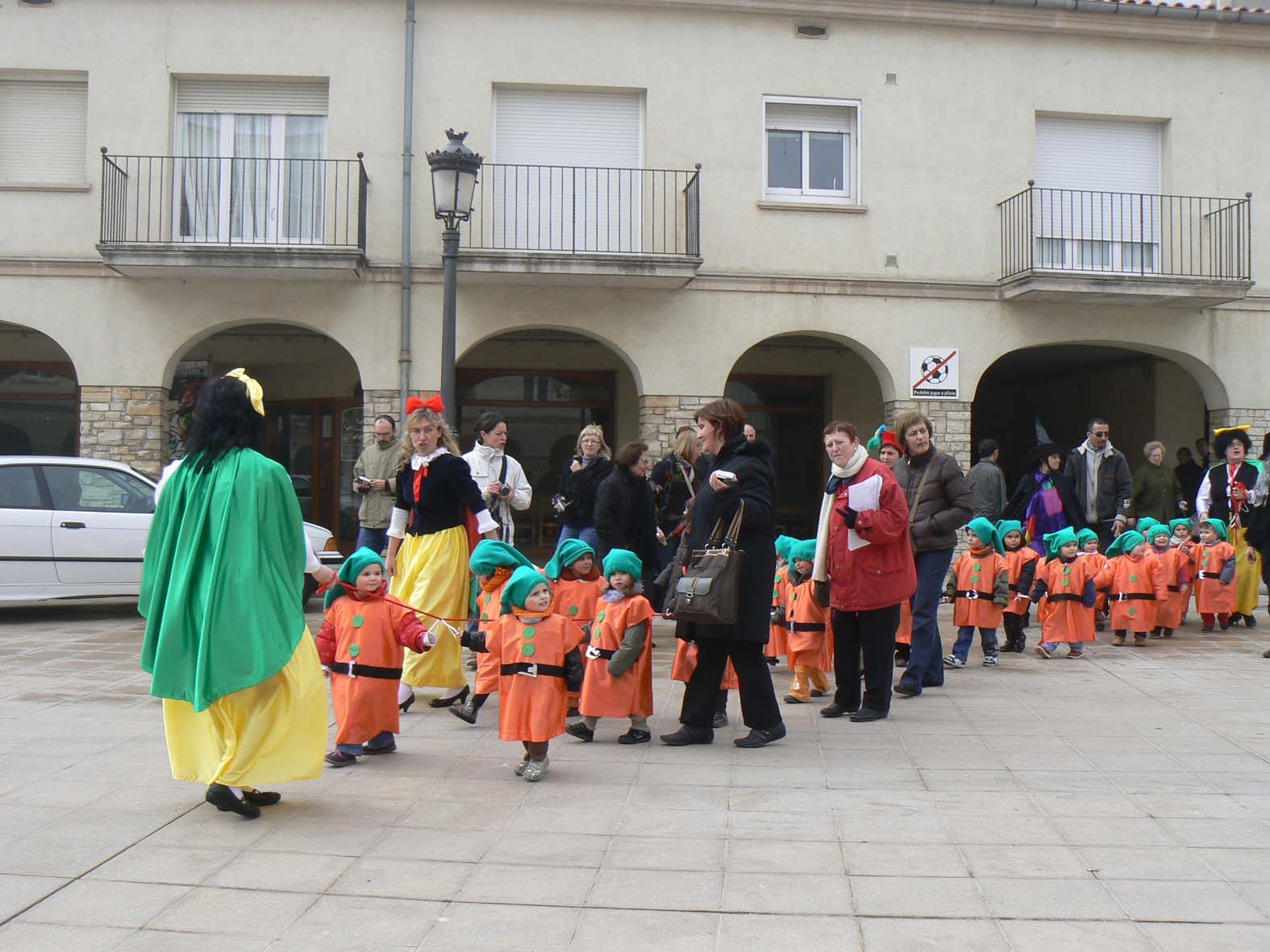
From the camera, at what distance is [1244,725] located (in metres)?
7.38

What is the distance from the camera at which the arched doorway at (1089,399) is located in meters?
19.0

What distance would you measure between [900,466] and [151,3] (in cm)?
1158

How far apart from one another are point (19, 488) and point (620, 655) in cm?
798

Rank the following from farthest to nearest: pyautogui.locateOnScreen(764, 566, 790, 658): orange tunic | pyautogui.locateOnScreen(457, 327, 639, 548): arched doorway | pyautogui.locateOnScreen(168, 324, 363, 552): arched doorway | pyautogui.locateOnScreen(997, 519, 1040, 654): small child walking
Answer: pyautogui.locateOnScreen(457, 327, 639, 548): arched doorway → pyautogui.locateOnScreen(168, 324, 363, 552): arched doorway → pyautogui.locateOnScreen(997, 519, 1040, 654): small child walking → pyautogui.locateOnScreen(764, 566, 790, 658): orange tunic

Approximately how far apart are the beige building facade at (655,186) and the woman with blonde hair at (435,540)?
7.95 metres

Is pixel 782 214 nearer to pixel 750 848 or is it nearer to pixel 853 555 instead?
pixel 853 555

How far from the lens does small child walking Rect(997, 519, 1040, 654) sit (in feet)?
33.2

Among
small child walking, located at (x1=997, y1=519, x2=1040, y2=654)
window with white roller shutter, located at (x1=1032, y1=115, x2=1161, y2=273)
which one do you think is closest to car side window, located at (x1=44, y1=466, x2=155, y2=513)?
small child walking, located at (x1=997, y1=519, x2=1040, y2=654)

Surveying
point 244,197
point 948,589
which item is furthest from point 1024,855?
point 244,197

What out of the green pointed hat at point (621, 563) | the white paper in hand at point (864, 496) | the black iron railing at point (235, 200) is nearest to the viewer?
the green pointed hat at point (621, 563)

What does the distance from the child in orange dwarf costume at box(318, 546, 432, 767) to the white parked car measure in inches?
257

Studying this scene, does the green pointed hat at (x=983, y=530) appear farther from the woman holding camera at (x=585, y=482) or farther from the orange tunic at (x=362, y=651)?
the orange tunic at (x=362, y=651)

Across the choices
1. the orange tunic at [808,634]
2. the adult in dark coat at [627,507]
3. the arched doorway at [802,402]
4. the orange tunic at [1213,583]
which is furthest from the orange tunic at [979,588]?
the arched doorway at [802,402]

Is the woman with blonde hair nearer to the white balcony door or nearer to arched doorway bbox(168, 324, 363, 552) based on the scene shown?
the white balcony door
